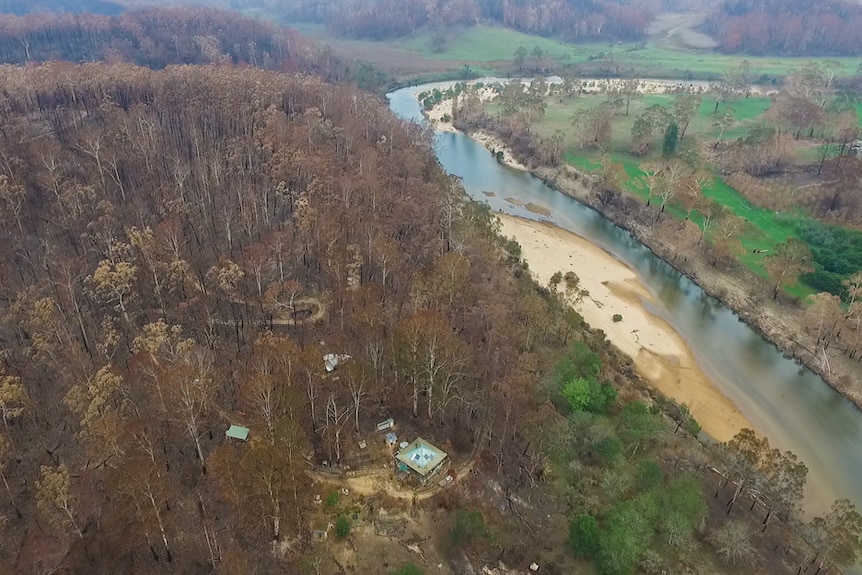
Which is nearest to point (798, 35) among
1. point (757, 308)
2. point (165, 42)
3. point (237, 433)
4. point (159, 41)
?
point (757, 308)

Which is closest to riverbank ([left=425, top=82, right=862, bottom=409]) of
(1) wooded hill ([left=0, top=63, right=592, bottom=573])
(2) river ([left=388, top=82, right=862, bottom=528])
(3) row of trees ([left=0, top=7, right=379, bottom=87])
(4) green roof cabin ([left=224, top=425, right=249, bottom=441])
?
(2) river ([left=388, top=82, right=862, bottom=528])

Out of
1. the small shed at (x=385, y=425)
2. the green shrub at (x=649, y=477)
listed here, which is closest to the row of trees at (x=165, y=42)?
the small shed at (x=385, y=425)

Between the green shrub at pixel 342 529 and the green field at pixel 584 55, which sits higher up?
the green field at pixel 584 55

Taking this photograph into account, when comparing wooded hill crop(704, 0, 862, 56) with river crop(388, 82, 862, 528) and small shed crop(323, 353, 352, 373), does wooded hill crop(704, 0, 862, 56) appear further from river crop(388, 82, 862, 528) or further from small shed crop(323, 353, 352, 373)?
small shed crop(323, 353, 352, 373)

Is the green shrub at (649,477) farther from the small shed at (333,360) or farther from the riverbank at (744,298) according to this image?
the riverbank at (744,298)

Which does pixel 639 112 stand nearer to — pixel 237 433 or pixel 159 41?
pixel 159 41

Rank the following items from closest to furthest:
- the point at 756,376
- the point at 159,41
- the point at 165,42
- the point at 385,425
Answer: the point at 385,425 → the point at 756,376 → the point at 159,41 → the point at 165,42
